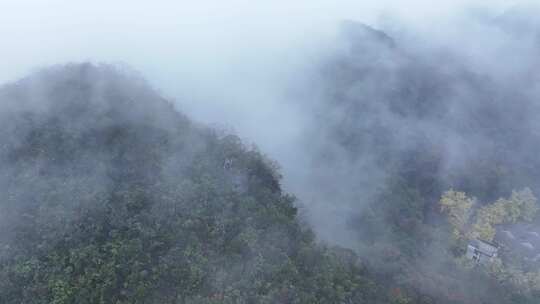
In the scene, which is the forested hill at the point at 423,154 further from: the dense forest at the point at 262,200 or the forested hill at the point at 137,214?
the forested hill at the point at 137,214

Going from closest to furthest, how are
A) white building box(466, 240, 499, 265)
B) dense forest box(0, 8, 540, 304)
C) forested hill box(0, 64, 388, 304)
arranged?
1. forested hill box(0, 64, 388, 304)
2. dense forest box(0, 8, 540, 304)
3. white building box(466, 240, 499, 265)

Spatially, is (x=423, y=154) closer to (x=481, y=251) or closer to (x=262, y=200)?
(x=481, y=251)

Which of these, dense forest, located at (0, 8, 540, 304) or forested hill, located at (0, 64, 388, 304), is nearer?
forested hill, located at (0, 64, 388, 304)

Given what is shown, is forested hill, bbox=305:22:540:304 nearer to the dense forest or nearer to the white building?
the dense forest

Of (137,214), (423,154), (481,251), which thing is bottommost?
(137,214)

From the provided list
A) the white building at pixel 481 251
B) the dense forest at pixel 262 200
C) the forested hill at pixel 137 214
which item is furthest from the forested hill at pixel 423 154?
the forested hill at pixel 137 214

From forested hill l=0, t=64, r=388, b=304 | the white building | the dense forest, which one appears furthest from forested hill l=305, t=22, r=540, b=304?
forested hill l=0, t=64, r=388, b=304

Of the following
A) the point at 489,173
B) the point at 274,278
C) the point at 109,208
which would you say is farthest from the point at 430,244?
the point at 109,208

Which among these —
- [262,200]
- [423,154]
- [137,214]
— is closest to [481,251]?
[423,154]
